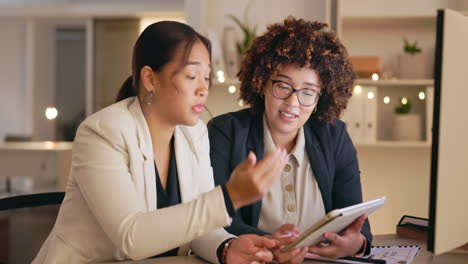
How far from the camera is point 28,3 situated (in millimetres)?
8320

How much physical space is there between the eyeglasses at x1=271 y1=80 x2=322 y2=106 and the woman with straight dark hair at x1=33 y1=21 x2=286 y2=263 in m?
0.38

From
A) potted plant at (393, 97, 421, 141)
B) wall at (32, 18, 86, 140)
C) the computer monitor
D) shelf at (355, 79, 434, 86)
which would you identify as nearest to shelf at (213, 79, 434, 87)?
shelf at (355, 79, 434, 86)

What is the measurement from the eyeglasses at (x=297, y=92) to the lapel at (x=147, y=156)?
0.55 meters

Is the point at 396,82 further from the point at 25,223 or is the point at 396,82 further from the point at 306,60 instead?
the point at 25,223

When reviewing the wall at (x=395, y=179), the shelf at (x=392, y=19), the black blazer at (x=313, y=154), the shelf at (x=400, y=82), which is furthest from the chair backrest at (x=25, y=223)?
the wall at (x=395, y=179)

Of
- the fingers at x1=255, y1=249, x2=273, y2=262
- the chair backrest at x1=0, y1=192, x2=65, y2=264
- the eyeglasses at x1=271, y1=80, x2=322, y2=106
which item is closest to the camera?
the fingers at x1=255, y1=249, x2=273, y2=262

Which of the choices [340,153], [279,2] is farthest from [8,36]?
[340,153]

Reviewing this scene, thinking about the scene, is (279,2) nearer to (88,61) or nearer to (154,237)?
(154,237)

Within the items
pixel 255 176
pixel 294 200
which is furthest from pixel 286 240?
pixel 294 200

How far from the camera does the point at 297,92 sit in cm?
194

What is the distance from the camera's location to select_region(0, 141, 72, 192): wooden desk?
5.88 m

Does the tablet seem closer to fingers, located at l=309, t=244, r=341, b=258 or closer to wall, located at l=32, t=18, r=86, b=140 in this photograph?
fingers, located at l=309, t=244, r=341, b=258

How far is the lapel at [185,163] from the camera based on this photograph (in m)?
1.64

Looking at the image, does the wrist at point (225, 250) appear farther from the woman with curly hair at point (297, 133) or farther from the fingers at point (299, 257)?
the woman with curly hair at point (297, 133)
